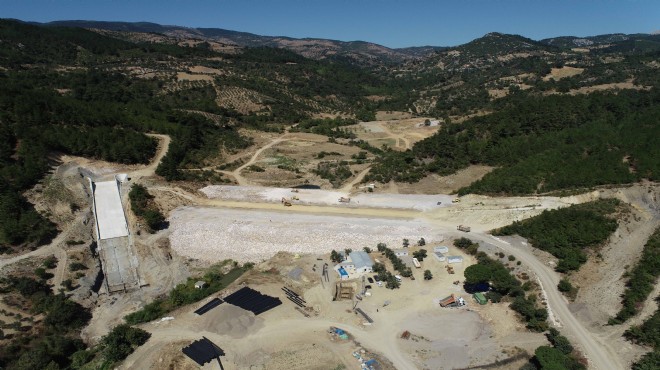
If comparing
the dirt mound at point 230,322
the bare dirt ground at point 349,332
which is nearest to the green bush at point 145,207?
the bare dirt ground at point 349,332

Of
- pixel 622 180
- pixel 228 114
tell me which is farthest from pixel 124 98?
pixel 622 180

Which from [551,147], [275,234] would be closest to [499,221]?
[551,147]

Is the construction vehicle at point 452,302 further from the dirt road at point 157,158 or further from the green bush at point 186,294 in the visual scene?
the dirt road at point 157,158

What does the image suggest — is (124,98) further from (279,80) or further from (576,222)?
(576,222)

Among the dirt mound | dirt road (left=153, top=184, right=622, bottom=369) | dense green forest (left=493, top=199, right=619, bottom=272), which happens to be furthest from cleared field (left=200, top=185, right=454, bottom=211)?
the dirt mound

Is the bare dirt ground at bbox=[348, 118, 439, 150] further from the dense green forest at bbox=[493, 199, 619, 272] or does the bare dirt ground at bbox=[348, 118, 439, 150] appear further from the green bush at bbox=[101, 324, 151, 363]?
the green bush at bbox=[101, 324, 151, 363]
